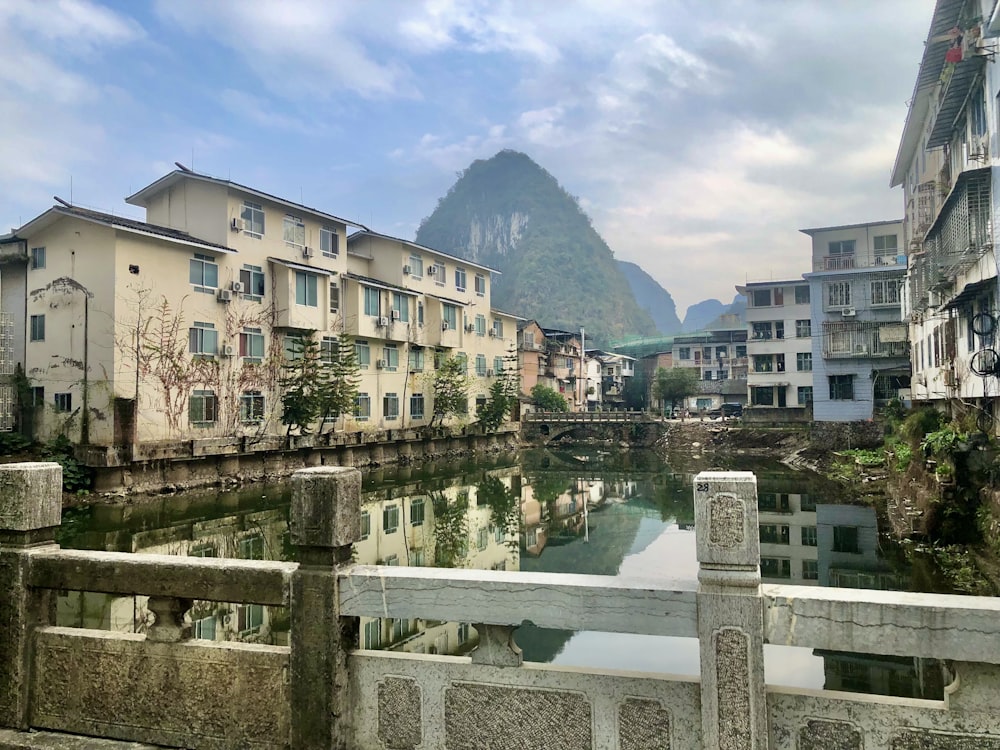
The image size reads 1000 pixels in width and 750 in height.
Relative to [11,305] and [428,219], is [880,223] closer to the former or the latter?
[11,305]

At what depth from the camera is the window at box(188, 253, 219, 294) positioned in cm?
2336

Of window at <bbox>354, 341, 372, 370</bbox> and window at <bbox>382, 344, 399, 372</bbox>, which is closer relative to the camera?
window at <bbox>354, 341, 372, 370</bbox>

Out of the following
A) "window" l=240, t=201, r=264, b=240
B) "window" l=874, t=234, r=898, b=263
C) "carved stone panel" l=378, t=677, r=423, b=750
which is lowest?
"carved stone panel" l=378, t=677, r=423, b=750

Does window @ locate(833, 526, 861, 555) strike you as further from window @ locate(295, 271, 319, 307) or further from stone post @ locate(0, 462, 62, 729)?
window @ locate(295, 271, 319, 307)

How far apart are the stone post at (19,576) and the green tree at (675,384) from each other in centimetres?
4943

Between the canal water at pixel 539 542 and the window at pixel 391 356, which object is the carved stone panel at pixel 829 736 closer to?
the canal water at pixel 539 542

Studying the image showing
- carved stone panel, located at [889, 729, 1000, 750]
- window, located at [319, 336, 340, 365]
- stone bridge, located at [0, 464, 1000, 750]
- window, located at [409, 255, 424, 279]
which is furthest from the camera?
window, located at [409, 255, 424, 279]

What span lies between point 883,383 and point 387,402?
24.6m

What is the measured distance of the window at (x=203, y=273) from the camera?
2336cm

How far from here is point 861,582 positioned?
11258 mm

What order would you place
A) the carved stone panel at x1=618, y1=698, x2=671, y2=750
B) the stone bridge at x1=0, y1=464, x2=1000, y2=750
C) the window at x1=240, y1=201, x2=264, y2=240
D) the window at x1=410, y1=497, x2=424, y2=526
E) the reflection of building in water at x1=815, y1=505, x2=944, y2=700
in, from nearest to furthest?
the stone bridge at x1=0, y1=464, x2=1000, y2=750
the carved stone panel at x1=618, y1=698, x2=671, y2=750
the reflection of building in water at x1=815, y1=505, x2=944, y2=700
the window at x1=410, y1=497, x2=424, y2=526
the window at x1=240, y1=201, x2=264, y2=240

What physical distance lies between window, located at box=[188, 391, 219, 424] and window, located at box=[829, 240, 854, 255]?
31.0 m

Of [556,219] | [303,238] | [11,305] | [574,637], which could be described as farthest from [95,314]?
[556,219]

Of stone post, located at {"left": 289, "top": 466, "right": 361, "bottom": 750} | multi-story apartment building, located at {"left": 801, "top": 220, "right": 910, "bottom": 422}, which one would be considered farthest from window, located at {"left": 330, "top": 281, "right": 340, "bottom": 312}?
stone post, located at {"left": 289, "top": 466, "right": 361, "bottom": 750}
